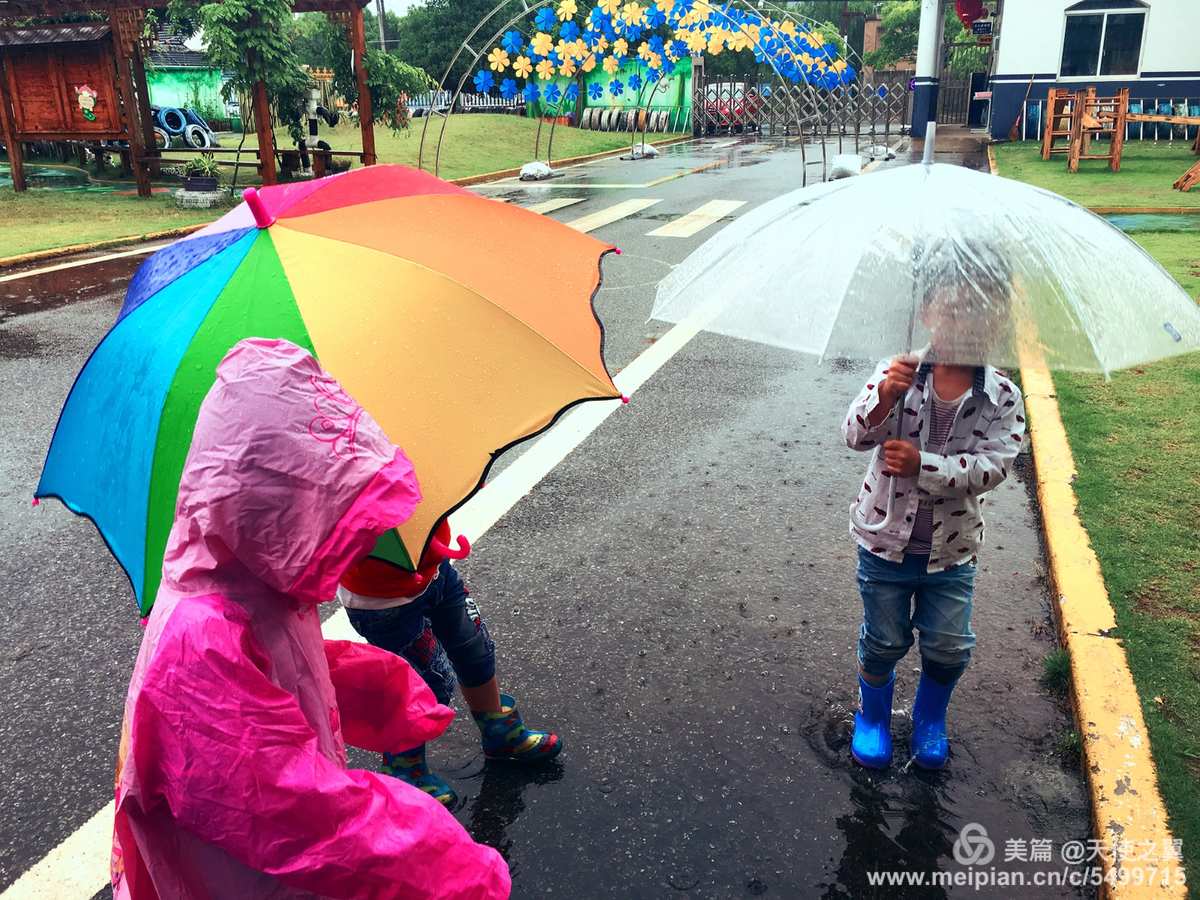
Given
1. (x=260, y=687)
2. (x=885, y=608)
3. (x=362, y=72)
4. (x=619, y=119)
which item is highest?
(x=362, y=72)

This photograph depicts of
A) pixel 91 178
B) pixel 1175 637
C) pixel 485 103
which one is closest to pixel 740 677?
pixel 1175 637

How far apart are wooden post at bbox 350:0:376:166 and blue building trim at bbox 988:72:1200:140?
17335 millimetres

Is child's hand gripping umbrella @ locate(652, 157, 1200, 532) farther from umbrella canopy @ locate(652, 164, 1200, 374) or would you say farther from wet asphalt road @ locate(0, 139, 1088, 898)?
wet asphalt road @ locate(0, 139, 1088, 898)

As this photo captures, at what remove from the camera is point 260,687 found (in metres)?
1.31

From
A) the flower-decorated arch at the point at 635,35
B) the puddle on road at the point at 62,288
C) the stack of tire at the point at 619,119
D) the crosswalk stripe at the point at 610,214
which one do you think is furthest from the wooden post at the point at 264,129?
the stack of tire at the point at 619,119

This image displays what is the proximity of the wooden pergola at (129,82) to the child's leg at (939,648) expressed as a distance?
48.7 ft

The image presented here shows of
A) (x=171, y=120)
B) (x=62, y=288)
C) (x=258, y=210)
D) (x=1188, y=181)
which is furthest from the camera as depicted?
(x=171, y=120)

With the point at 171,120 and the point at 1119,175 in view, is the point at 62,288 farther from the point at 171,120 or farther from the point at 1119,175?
the point at 1119,175

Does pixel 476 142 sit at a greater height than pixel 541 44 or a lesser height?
lesser

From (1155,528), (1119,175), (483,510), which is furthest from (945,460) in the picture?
(1119,175)

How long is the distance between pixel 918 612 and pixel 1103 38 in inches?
1073

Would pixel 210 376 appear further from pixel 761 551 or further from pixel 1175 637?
pixel 1175 637

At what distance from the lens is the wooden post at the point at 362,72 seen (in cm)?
1620

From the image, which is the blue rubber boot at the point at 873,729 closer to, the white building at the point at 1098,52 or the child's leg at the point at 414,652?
the child's leg at the point at 414,652
